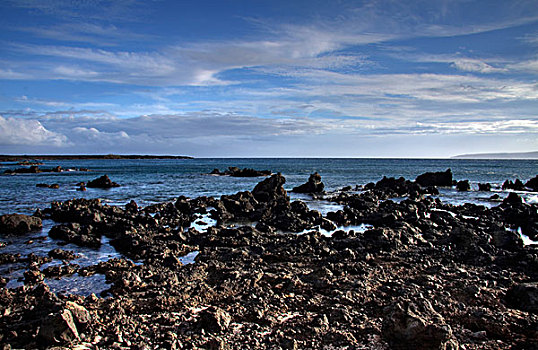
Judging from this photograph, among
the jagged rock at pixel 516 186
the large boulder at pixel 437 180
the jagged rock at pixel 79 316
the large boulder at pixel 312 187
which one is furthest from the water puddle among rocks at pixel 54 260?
the jagged rock at pixel 516 186

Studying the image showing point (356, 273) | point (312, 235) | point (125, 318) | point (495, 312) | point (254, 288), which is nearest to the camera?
point (125, 318)

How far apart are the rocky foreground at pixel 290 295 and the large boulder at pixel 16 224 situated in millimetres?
2937

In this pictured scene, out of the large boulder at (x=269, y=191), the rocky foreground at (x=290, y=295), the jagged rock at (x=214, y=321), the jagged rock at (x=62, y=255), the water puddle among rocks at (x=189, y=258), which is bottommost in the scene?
the water puddle among rocks at (x=189, y=258)

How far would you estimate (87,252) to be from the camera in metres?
15.7

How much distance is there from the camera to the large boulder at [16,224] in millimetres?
19359

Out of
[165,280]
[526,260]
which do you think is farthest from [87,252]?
[526,260]

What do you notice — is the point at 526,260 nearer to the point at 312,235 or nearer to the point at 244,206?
the point at 312,235

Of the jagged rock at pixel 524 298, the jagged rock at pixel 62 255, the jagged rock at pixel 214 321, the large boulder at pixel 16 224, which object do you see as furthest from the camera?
the large boulder at pixel 16 224

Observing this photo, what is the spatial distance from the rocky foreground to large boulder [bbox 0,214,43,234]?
294cm

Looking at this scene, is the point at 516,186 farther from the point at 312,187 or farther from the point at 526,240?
the point at 526,240

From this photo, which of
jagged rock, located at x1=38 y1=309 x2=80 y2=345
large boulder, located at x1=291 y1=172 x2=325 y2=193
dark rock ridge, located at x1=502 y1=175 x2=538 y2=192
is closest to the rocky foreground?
jagged rock, located at x1=38 y1=309 x2=80 y2=345

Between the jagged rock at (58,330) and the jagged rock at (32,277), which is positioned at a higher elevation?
the jagged rock at (58,330)

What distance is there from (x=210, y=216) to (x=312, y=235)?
11428 millimetres

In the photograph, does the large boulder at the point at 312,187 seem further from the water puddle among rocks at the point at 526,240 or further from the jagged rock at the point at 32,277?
the jagged rock at the point at 32,277
